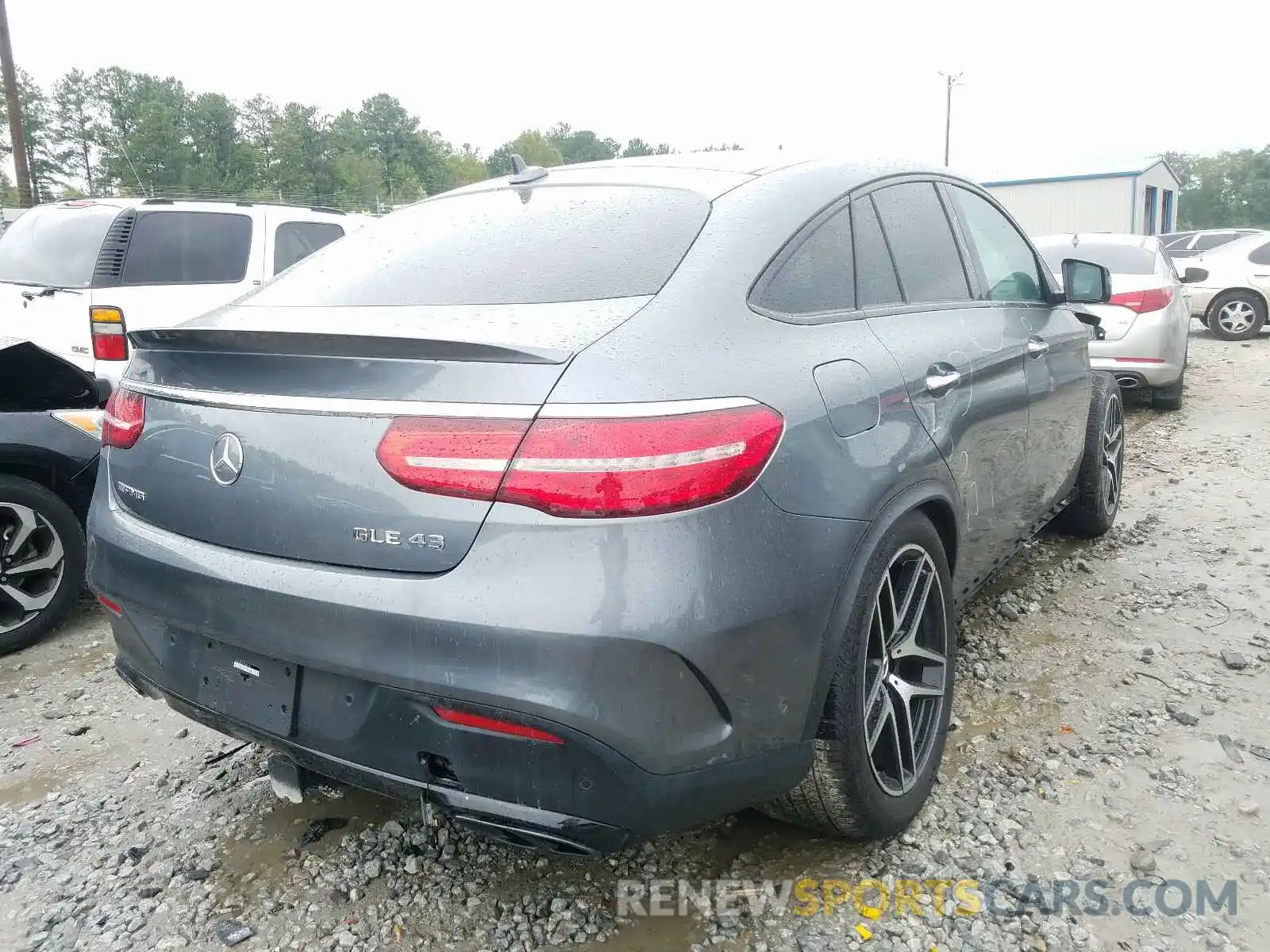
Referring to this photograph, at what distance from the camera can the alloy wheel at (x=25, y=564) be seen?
12.5 ft

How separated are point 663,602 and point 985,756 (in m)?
1.63

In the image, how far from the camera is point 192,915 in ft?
7.30

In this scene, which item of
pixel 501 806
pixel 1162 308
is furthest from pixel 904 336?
pixel 1162 308

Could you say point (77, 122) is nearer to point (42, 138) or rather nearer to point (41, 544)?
point (42, 138)

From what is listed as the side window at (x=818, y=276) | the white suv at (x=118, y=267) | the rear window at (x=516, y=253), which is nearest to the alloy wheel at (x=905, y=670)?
the side window at (x=818, y=276)

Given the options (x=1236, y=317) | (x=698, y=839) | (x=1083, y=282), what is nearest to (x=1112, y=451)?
(x=1083, y=282)

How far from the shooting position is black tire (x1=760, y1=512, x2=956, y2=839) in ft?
6.81

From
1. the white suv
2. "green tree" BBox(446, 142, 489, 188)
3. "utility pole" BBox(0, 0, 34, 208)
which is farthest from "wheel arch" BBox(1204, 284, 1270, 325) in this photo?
"green tree" BBox(446, 142, 489, 188)

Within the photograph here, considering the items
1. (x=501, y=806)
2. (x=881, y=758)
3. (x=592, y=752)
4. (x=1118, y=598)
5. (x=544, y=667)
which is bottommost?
(x=1118, y=598)

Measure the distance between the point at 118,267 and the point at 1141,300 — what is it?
7082 millimetres

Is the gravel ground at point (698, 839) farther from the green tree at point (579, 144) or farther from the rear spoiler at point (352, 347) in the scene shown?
the green tree at point (579, 144)

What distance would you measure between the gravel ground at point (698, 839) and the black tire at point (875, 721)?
0.15m

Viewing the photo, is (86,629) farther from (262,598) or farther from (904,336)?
(904,336)

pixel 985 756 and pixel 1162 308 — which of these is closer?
pixel 985 756
